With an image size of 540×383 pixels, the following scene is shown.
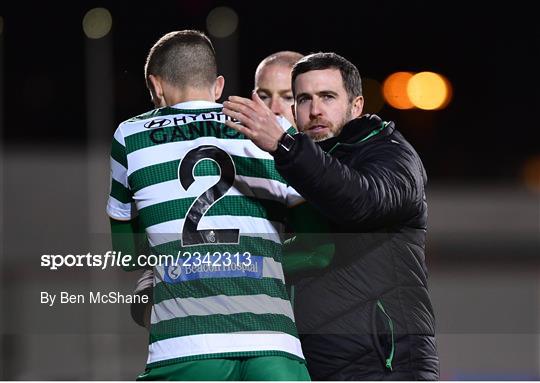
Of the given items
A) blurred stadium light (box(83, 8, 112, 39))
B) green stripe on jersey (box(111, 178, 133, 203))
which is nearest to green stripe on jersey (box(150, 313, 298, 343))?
green stripe on jersey (box(111, 178, 133, 203))

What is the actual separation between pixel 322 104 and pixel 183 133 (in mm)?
686

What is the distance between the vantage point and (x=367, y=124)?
3.79 m

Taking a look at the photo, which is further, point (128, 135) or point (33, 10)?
point (33, 10)

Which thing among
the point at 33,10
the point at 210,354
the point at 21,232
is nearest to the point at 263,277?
the point at 210,354

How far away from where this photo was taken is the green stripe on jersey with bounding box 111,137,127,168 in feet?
11.5

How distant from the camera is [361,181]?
132 inches

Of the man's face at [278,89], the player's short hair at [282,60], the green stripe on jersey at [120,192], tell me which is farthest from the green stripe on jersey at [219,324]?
the player's short hair at [282,60]

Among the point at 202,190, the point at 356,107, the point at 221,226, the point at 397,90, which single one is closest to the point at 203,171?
the point at 202,190

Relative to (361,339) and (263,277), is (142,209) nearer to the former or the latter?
(263,277)

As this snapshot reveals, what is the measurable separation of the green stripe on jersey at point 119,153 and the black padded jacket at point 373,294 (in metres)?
0.74

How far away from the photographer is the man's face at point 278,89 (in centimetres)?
519

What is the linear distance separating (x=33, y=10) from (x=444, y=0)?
8460mm

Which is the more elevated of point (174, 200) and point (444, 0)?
point (444, 0)

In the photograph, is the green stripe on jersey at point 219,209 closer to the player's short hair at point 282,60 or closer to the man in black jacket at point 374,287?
the man in black jacket at point 374,287
